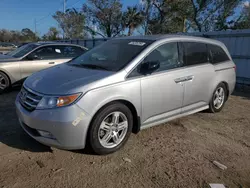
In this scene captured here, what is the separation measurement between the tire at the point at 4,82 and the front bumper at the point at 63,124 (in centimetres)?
394

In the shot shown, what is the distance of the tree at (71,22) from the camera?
36156 millimetres

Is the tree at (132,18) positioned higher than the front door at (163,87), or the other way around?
the tree at (132,18)

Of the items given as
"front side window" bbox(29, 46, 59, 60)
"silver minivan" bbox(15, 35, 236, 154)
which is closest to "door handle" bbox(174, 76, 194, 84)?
"silver minivan" bbox(15, 35, 236, 154)

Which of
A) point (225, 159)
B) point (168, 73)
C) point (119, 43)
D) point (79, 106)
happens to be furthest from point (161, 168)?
point (119, 43)

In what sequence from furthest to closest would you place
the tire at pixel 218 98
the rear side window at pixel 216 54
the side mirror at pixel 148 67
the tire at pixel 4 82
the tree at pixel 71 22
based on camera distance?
the tree at pixel 71 22 < the tire at pixel 4 82 < the tire at pixel 218 98 < the rear side window at pixel 216 54 < the side mirror at pixel 148 67

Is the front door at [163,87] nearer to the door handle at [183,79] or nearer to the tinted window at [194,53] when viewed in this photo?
the door handle at [183,79]

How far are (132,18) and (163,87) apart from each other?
28.8 m

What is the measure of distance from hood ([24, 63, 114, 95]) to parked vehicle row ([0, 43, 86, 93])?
10.9 feet

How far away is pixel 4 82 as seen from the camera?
6254 millimetres

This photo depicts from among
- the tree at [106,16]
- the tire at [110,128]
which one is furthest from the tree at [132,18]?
the tire at [110,128]

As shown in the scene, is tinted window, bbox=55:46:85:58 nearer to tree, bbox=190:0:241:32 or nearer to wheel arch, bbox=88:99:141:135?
wheel arch, bbox=88:99:141:135

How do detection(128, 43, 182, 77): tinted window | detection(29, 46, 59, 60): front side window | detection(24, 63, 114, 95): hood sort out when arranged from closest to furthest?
detection(24, 63, 114, 95): hood, detection(128, 43, 182, 77): tinted window, detection(29, 46, 59, 60): front side window

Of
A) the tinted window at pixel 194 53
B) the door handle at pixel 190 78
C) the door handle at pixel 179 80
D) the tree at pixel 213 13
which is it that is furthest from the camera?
the tree at pixel 213 13

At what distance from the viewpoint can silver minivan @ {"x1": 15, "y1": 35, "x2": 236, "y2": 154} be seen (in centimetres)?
277
